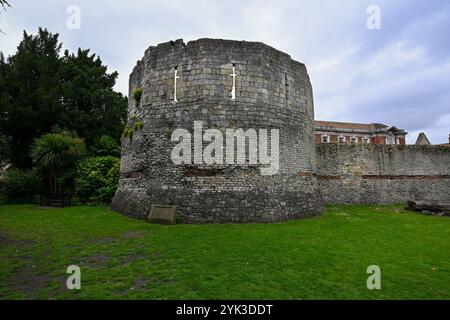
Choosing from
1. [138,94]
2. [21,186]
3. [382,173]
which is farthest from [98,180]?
[382,173]

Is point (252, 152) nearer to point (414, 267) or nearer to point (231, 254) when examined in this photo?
point (231, 254)

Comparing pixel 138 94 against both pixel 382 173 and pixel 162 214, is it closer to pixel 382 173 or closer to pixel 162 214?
pixel 162 214

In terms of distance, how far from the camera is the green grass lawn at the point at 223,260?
15.2ft

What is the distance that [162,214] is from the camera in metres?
10.3

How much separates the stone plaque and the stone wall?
980cm

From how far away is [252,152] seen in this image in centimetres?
1101

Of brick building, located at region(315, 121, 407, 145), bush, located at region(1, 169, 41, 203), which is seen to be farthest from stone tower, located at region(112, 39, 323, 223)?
brick building, located at region(315, 121, 407, 145)

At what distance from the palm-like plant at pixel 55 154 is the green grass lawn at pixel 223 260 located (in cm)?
724

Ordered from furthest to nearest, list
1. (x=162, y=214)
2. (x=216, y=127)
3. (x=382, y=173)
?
1. (x=382, y=173)
2. (x=216, y=127)
3. (x=162, y=214)

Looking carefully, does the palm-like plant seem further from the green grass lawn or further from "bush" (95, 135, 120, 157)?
the green grass lawn

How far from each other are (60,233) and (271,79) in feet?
31.6

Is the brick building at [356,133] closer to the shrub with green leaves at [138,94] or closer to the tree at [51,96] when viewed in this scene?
the tree at [51,96]

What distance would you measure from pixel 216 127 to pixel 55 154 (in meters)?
11.7

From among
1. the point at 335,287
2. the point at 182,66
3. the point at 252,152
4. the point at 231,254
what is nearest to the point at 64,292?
the point at 231,254
